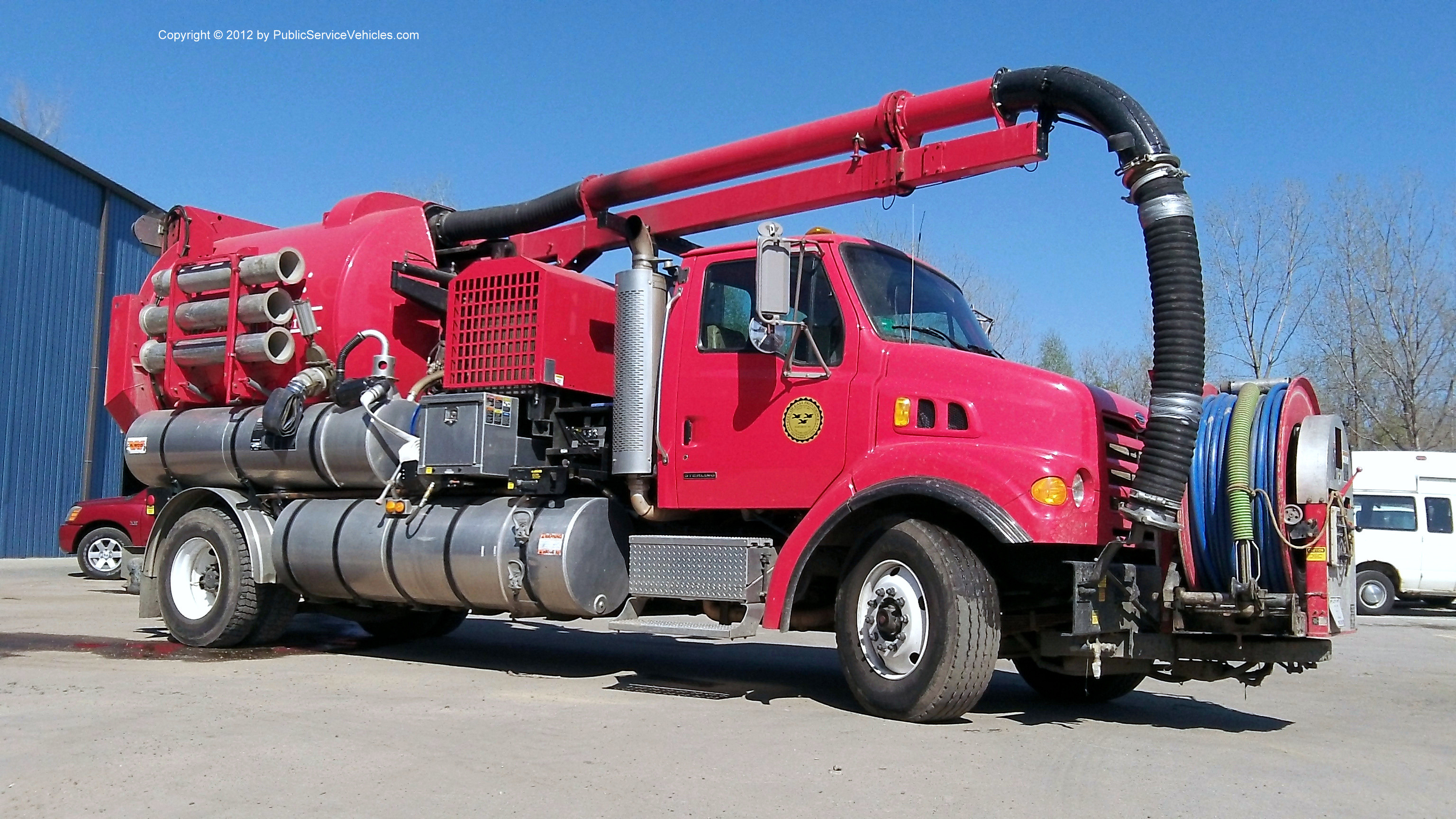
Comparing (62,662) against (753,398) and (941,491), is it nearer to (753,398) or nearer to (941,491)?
(753,398)

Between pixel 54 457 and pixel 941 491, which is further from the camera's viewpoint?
pixel 54 457

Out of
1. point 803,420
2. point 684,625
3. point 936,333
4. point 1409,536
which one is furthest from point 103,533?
point 1409,536

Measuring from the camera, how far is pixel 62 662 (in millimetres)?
8633

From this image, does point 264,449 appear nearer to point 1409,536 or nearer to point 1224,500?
point 1224,500

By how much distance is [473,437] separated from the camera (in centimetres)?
849

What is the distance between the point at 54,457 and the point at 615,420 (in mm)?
20345

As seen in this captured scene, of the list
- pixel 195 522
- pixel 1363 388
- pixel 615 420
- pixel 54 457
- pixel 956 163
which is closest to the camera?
pixel 956 163

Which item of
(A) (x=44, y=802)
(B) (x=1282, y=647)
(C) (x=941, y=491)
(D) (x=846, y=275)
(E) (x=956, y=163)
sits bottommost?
(A) (x=44, y=802)

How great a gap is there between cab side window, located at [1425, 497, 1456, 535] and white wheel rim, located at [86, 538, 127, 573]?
825 inches

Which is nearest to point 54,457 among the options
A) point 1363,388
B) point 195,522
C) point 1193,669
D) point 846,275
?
point 195,522

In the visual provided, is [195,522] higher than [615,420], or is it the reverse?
[615,420]

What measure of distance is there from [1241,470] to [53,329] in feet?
78.6

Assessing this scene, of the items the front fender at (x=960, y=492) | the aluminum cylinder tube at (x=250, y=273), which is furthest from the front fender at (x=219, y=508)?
the front fender at (x=960, y=492)

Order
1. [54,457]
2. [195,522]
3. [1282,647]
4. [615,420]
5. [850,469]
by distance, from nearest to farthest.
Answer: [1282,647] → [850,469] → [615,420] → [195,522] → [54,457]
